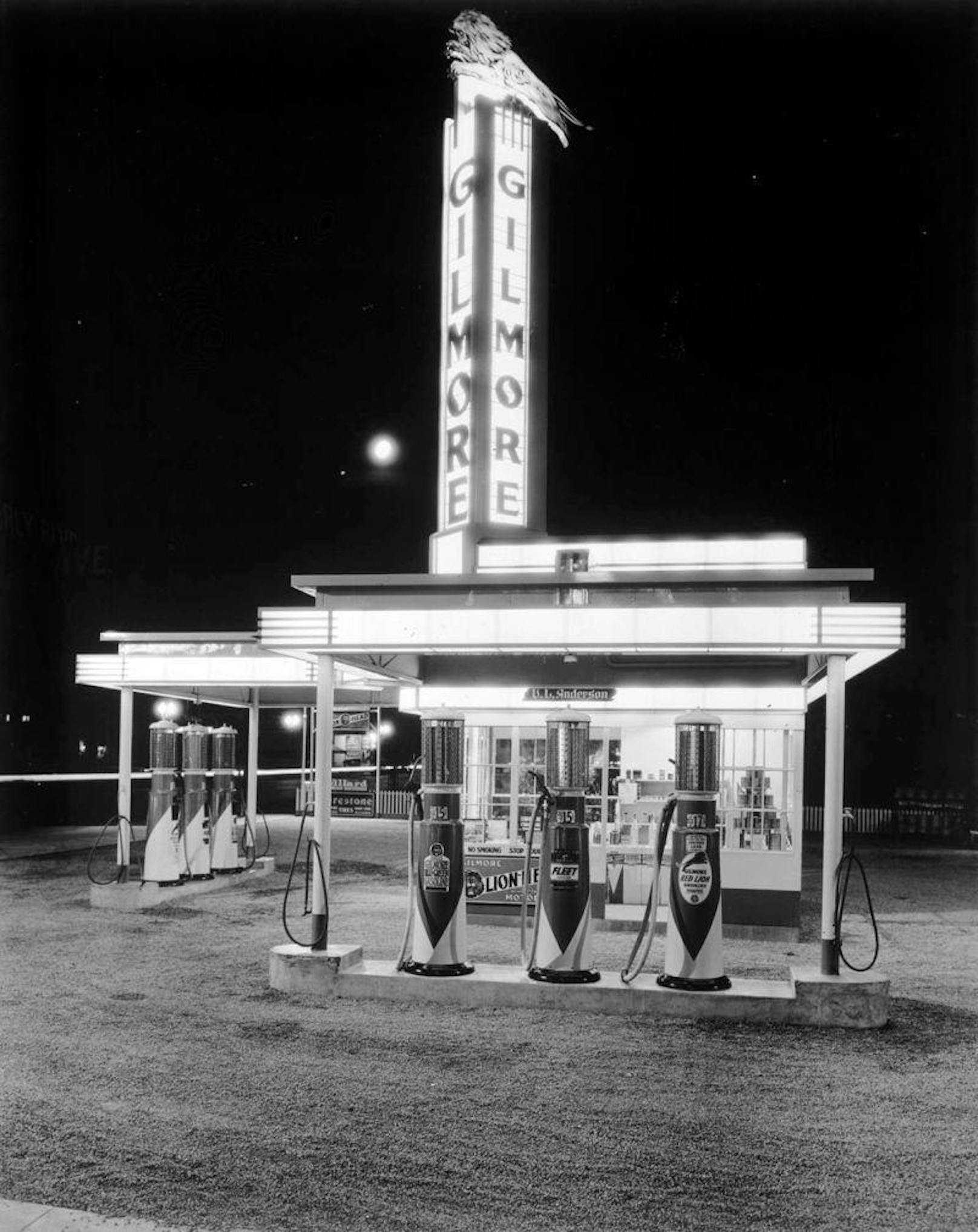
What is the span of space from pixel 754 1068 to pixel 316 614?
4733 millimetres

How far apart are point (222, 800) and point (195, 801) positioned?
888 mm

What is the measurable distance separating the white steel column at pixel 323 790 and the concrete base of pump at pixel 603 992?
246 mm

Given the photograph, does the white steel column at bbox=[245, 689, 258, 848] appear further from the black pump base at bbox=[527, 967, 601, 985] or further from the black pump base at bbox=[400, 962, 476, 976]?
the black pump base at bbox=[527, 967, 601, 985]

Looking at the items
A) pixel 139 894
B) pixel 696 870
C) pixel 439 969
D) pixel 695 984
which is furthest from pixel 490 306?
pixel 695 984

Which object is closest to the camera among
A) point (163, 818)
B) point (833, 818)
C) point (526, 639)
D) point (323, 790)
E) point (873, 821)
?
point (833, 818)

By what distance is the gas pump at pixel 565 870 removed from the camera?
912 cm

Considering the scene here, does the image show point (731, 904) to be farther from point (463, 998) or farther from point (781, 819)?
point (463, 998)

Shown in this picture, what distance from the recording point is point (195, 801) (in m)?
16.5

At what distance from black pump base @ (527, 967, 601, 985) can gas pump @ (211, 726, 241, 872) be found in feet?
29.9

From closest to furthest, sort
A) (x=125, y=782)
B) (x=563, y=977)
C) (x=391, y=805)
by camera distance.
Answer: (x=563, y=977), (x=125, y=782), (x=391, y=805)

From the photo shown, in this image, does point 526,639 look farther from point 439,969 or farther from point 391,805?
point 391,805

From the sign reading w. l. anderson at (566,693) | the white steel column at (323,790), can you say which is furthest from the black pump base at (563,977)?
the sign reading w. l. anderson at (566,693)

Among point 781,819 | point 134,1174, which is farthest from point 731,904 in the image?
point 134,1174

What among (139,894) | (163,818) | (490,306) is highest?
(490,306)
